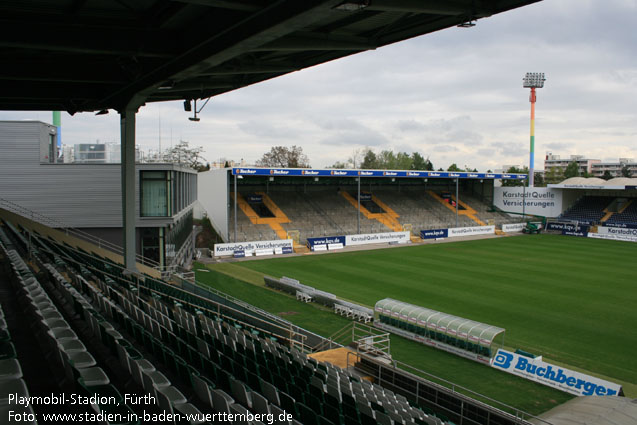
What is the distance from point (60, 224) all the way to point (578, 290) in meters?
26.6

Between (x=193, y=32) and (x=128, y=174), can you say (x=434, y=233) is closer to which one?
(x=128, y=174)

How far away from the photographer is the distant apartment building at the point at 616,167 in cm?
15888

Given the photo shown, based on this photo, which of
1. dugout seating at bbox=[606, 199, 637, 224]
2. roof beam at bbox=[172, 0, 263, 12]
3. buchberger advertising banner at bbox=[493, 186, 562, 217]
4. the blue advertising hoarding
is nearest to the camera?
roof beam at bbox=[172, 0, 263, 12]

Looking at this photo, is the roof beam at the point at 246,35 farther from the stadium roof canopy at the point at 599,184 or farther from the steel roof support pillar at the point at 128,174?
the stadium roof canopy at the point at 599,184

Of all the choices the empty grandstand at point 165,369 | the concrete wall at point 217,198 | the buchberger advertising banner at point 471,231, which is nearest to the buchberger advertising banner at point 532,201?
→ the buchberger advertising banner at point 471,231

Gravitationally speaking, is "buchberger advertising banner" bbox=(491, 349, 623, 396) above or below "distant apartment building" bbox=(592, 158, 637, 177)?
below

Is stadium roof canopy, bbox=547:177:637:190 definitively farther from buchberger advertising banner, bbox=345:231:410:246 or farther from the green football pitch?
buchberger advertising banner, bbox=345:231:410:246

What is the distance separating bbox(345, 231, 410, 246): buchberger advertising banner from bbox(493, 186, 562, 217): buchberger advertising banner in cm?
2088

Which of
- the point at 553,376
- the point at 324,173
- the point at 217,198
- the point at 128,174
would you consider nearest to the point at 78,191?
the point at 128,174

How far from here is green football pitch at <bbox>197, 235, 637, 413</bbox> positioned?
15195 mm

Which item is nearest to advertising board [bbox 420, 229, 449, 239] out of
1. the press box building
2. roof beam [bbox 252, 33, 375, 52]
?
the press box building

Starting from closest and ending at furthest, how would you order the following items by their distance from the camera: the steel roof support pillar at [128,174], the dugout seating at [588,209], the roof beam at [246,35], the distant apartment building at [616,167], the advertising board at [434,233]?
the roof beam at [246,35]
the steel roof support pillar at [128,174]
the advertising board at [434,233]
the dugout seating at [588,209]
the distant apartment building at [616,167]

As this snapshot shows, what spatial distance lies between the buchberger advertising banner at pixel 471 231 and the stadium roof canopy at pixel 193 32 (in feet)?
121

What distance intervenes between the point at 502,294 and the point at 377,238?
1894 centimetres
